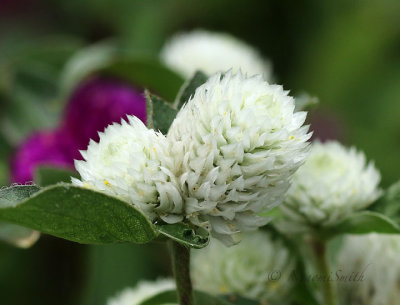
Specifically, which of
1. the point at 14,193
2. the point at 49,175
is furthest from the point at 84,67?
the point at 14,193

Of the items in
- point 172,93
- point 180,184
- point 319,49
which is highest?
point 319,49

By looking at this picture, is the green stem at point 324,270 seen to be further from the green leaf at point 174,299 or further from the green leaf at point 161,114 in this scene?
the green leaf at point 161,114

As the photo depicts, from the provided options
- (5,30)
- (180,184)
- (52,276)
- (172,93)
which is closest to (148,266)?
(52,276)

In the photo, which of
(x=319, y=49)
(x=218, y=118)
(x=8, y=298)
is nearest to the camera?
(x=218, y=118)

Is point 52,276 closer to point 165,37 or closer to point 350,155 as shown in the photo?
point 350,155

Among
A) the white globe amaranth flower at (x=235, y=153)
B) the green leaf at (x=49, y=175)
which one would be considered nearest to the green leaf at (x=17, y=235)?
the green leaf at (x=49, y=175)

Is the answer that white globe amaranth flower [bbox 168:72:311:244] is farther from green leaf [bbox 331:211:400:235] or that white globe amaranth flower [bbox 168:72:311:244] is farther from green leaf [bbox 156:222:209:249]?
green leaf [bbox 331:211:400:235]
